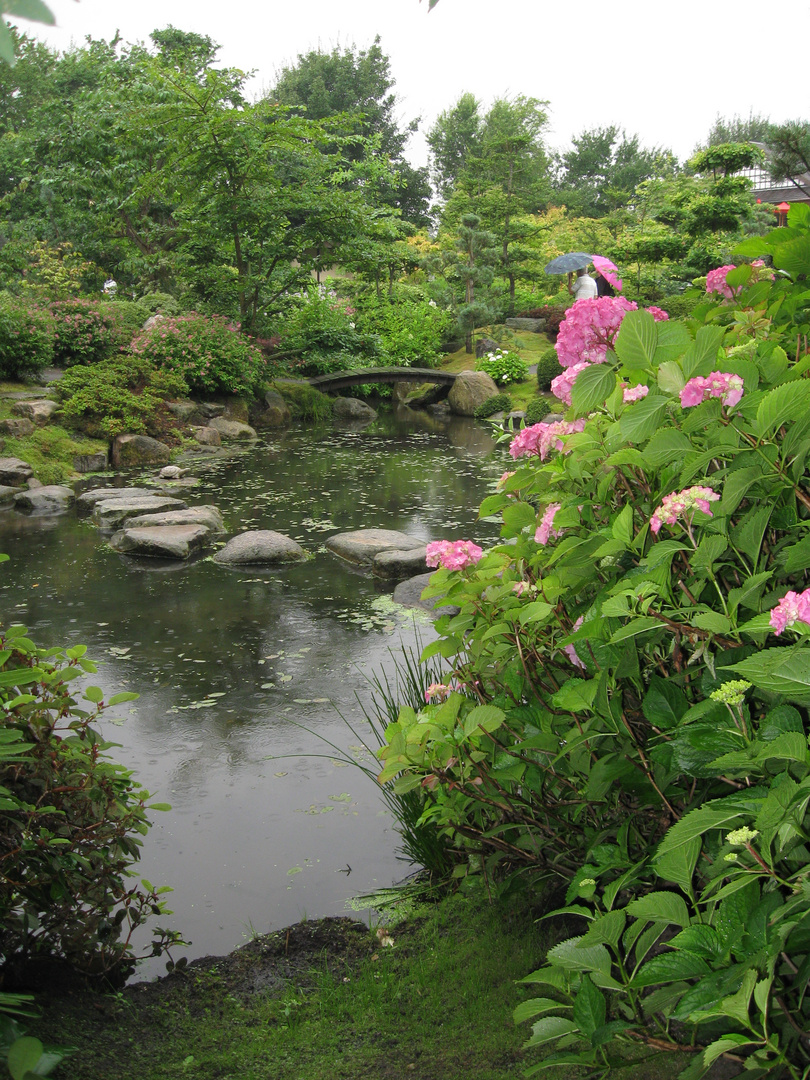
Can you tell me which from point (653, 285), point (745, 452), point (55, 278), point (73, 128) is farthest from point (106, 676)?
point (653, 285)

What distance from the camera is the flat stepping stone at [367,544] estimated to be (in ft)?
19.6

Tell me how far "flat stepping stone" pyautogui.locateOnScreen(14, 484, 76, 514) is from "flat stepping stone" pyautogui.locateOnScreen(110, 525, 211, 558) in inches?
67.4

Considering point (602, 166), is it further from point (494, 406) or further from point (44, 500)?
point (44, 500)

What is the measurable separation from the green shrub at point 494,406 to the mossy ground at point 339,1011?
13.2 metres

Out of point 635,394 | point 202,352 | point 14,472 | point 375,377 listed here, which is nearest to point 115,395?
point 202,352

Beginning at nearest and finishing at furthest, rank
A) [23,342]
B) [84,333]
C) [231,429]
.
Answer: [23,342] → [84,333] → [231,429]

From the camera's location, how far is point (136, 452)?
34.0 ft

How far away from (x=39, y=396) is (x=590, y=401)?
423 inches

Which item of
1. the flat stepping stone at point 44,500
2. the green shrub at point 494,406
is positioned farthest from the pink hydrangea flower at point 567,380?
the green shrub at point 494,406

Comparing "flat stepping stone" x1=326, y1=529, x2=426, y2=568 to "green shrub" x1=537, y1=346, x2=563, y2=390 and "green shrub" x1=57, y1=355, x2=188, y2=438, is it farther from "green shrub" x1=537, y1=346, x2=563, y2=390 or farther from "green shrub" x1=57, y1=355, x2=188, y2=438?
"green shrub" x1=537, y1=346, x2=563, y2=390

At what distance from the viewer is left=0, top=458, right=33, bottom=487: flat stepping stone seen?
8445mm


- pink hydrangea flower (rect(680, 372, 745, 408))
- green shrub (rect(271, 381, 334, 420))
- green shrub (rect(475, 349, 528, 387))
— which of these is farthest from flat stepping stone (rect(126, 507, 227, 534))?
green shrub (rect(475, 349, 528, 387))

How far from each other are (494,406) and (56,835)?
1393 centimetres

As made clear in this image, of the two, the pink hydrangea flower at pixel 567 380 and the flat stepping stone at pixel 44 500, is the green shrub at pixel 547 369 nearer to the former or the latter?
the flat stepping stone at pixel 44 500
